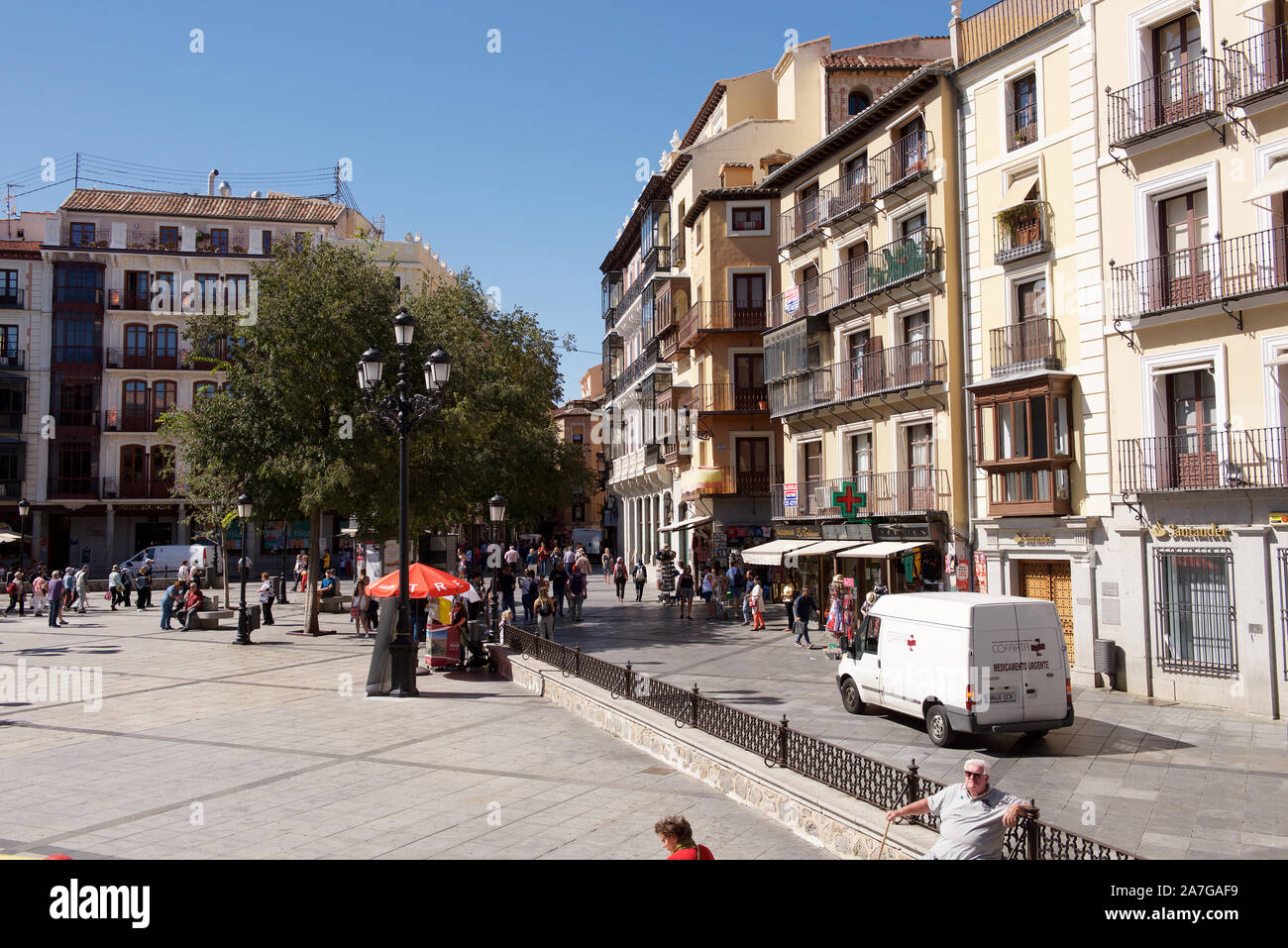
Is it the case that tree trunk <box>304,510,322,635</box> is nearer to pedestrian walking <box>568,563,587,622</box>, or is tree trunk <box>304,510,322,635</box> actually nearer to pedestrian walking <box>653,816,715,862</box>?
pedestrian walking <box>568,563,587,622</box>

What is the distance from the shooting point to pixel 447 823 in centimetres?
932

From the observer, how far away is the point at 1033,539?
2084cm

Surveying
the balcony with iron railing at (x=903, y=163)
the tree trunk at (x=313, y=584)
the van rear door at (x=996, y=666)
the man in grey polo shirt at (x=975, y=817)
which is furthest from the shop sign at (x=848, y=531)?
the man in grey polo shirt at (x=975, y=817)

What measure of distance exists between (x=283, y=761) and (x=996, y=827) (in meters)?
9.10

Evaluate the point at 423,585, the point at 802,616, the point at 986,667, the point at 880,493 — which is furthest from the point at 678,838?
the point at 880,493

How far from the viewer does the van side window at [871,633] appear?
595 inches

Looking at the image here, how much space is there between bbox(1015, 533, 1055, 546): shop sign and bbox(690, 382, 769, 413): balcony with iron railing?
16.8 metres

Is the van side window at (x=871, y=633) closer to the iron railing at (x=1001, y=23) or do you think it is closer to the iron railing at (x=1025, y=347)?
the iron railing at (x=1025, y=347)

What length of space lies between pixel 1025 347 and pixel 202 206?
53263 millimetres

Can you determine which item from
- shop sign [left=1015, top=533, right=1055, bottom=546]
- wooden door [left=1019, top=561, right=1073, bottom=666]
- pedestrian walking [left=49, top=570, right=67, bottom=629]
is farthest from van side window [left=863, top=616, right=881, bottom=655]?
pedestrian walking [left=49, top=570, right=67, bottom=629]

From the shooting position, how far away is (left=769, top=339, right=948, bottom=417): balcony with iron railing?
24.5 m

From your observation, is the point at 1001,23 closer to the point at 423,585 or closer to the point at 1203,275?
the point at 1203,275
